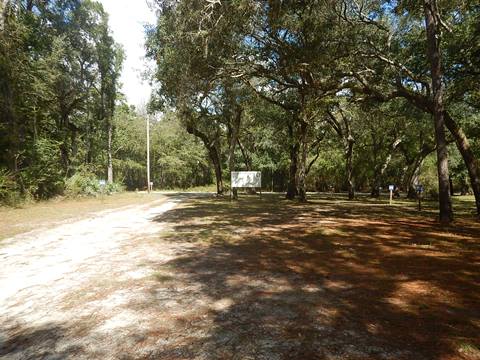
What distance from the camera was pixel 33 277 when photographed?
569 cm

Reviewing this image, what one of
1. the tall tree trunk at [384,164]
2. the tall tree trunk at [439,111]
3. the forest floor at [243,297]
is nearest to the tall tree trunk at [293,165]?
the tall tree trunk at [384,164]

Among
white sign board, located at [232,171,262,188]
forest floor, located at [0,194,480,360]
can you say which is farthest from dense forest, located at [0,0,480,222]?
forest floor, located at [0,194,480,360]

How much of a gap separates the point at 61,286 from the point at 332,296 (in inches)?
160

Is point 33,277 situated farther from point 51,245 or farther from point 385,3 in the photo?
point 385,3

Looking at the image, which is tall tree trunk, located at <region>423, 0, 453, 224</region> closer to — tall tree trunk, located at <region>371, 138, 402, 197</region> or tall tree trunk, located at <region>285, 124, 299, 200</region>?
tall tree trunk, located at <region>285, 124, 299, 200</region>

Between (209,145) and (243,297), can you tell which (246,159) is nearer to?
(209,145)

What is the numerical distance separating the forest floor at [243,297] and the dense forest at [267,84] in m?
6.29

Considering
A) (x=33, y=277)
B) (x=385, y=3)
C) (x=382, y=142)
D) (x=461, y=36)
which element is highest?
(x=385, y=3)

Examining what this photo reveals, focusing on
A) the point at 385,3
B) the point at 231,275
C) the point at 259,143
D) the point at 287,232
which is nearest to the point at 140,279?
the point at 231,275

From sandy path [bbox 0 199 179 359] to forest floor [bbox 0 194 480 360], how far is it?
0.07ft

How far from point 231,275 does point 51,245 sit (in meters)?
5.30

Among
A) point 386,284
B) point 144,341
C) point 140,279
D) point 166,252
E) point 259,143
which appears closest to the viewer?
point 144,341

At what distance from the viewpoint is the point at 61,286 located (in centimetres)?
515

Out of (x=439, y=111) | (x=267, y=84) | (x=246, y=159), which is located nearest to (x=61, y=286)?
(x=439, y=111)
